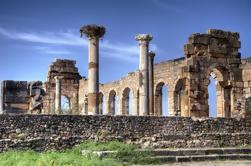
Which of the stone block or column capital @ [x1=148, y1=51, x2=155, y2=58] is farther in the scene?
column capital @ [x1=148, y1=51, x2=155, y2=58]

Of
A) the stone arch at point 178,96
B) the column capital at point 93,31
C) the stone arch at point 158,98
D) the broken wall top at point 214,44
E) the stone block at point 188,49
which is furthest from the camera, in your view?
the stone arch at point 158,98

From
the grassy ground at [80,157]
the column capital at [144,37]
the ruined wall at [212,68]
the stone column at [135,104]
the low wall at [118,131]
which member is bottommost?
the grassy ground at [80,157]

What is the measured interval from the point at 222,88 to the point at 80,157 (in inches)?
561

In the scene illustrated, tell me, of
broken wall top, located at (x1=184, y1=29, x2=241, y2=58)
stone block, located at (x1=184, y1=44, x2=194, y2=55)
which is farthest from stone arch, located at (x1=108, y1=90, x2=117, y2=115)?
stone block, located at (x1=184, y1=44, x2=194, y2=55)

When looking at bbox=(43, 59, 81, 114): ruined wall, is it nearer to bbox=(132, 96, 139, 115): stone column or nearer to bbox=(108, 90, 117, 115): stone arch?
bbox=(108, 90, 117, 115): stone arch

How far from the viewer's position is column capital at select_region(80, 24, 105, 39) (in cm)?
2252

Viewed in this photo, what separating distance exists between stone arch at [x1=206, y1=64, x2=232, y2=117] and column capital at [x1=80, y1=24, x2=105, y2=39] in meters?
5.99

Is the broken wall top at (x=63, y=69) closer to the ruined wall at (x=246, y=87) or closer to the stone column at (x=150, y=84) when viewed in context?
the stone column at (x=150, y=84)

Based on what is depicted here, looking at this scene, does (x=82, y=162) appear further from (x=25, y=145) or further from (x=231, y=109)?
(x=231, y=109)

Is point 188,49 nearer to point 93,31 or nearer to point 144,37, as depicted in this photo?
point 144,37

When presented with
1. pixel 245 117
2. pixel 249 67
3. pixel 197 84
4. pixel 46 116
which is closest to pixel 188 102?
pixel 197 84

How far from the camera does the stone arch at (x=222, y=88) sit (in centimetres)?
2541

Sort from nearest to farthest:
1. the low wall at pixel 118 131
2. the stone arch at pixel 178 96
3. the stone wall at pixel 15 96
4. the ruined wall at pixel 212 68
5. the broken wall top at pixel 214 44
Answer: the low wall at pixel 118 131 < the ruined wall at pixel 212 68 < the broken wall top at pixel 214 44 < the stone wall at pixel 15 96 < the stone arch at pixel 178 96

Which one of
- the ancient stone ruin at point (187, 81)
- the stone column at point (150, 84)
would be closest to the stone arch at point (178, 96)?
the ancient stone ruin at point (187, 81)
